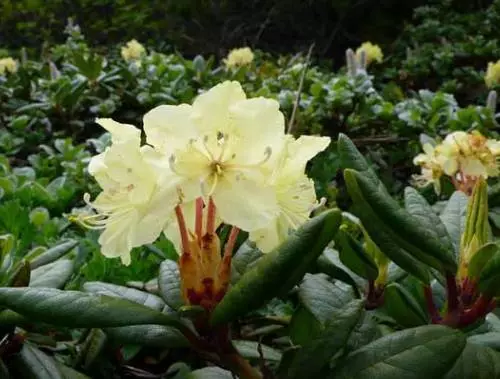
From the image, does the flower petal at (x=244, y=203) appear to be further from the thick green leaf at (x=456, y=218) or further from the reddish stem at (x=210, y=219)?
the thick green leaf at (x=456, y=218)

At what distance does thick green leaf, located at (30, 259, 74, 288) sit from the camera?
956 millimetres

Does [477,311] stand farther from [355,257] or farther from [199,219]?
[199,219]

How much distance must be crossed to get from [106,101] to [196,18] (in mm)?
5966

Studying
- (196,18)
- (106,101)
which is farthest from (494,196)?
(196,18)

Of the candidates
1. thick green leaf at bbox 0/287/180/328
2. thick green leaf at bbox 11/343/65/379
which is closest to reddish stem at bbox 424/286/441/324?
thick green leaf at bbox 0/287/180/328

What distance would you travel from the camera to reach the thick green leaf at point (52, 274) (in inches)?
37.6

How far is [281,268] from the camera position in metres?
0.75

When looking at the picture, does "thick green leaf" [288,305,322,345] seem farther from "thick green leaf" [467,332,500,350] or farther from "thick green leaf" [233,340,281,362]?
"thick green leaf" [467,332,500,350]

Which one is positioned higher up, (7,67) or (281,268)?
(281,268)

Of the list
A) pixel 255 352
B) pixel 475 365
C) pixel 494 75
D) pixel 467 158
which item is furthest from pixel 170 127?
pixel 494 75

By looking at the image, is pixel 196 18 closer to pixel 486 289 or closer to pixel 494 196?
pixel 494 196

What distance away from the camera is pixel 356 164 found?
92cm

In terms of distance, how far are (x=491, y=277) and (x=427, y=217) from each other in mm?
150

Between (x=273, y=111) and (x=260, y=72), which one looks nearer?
(x=273, y=111)
